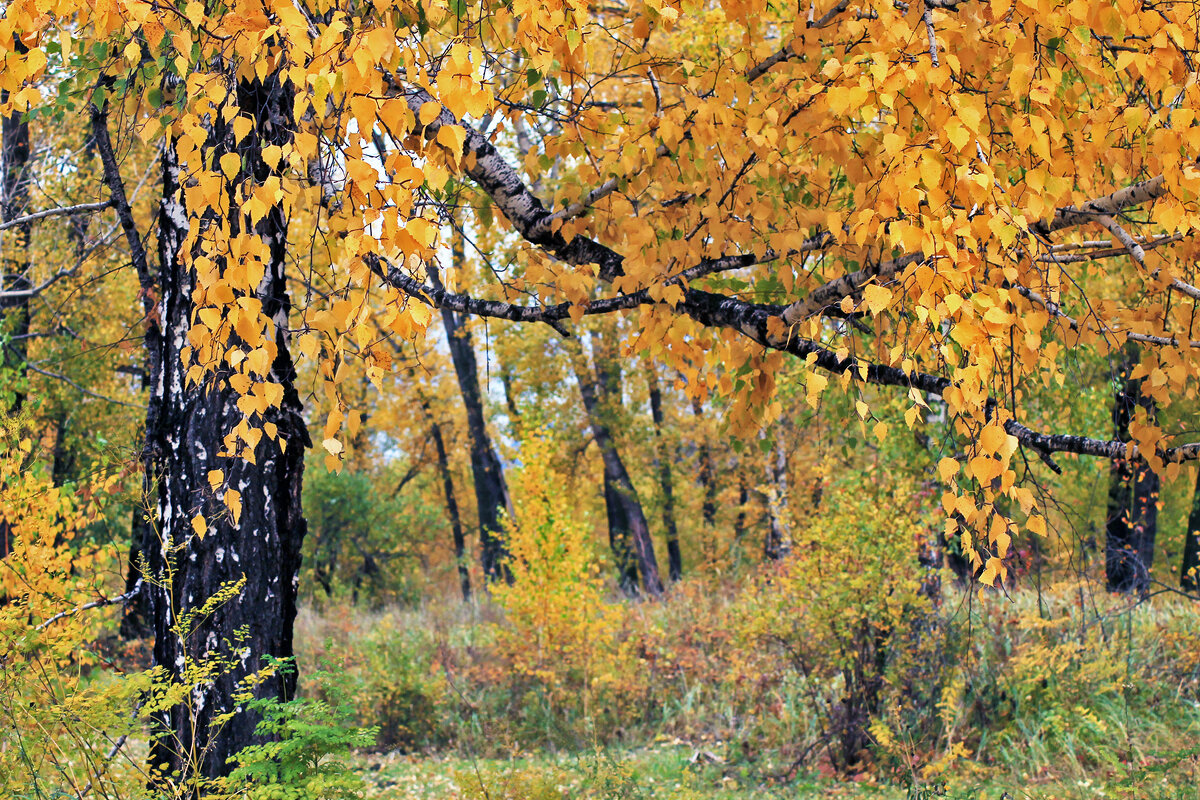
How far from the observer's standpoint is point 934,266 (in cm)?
180

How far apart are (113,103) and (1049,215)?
3.07 metres

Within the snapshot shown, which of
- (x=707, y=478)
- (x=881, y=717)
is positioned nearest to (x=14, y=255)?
(x=881, y=717)

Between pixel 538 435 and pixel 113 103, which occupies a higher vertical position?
pixel 113 103

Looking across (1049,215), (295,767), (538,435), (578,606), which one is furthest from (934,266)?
(538,435)

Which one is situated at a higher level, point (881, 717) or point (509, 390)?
point (509, 390)

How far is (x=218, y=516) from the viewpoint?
3.07 meters

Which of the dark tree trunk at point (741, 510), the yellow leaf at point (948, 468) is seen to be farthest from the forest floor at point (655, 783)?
the dark tree trunk at point (741, 510)

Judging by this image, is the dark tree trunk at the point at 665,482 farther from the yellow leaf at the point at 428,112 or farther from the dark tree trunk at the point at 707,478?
the yellow leaf at the point at 428,112

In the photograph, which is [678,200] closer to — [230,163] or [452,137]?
[452,137]

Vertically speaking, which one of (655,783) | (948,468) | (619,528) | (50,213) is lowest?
(655,783)

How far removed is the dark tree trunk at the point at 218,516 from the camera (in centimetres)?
314

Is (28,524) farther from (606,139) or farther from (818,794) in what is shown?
(818,794)

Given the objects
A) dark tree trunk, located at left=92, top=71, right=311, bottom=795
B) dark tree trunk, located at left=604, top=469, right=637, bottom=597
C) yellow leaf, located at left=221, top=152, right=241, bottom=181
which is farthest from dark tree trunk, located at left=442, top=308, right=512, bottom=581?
yellow leaf, located at left=221, top=152, right=241, bottom=181

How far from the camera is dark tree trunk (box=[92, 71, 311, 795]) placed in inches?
124
